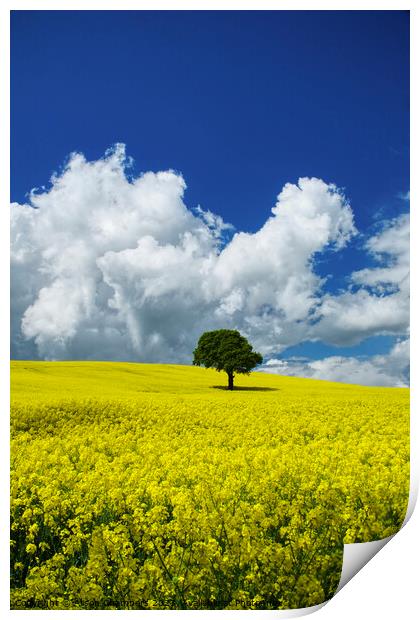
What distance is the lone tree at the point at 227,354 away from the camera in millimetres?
24827

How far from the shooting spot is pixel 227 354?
24781mm

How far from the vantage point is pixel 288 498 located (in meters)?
4.54

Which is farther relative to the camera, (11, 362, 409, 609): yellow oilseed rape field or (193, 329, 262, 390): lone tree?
(193, 329, 262, 390): lone tree

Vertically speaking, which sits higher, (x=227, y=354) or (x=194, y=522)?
(x=227, y=354)

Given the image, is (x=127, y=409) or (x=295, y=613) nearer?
(x=295, y=613)

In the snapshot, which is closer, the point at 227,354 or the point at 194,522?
the point at 194,522

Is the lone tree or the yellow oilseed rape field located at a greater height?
the lone tree

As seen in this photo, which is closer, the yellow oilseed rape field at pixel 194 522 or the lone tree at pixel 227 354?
the yellow oilseed rape field at pixel 194 522

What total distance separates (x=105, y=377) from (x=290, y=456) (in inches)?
691

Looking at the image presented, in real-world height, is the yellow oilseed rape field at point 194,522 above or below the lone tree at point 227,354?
below

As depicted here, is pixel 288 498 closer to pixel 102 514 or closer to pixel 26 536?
pixel 102 514

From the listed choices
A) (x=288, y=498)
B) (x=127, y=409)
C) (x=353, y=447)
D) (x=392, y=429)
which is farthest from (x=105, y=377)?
(x=288, y=498)

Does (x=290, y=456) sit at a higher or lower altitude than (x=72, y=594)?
higher

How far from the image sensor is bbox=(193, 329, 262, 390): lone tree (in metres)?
24.8
